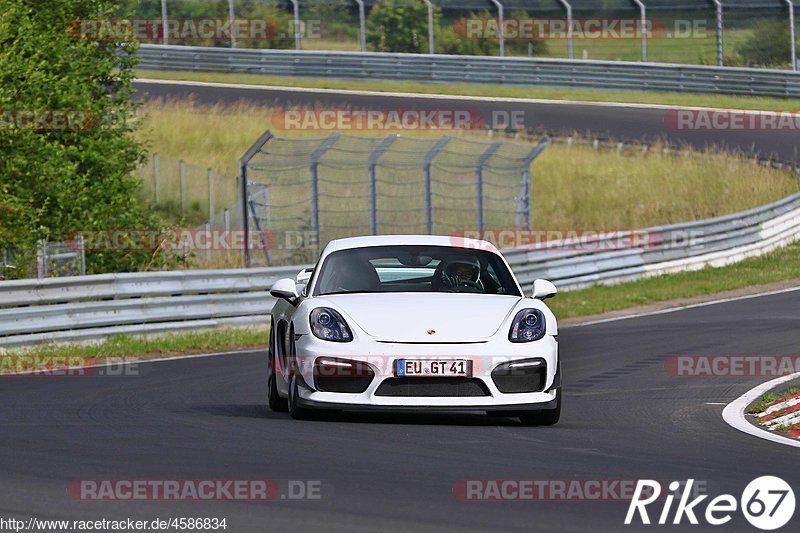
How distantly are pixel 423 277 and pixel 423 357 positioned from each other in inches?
70.2

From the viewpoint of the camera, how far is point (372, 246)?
10680 millimetres

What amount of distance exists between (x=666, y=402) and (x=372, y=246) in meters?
2.66

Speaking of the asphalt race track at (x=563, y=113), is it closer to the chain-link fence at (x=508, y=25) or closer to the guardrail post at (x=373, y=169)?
the chain-link fence at (x=508, y=25)

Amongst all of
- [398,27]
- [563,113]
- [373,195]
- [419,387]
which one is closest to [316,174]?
[373,195]

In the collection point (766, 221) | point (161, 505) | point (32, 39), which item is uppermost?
point (32, 39)

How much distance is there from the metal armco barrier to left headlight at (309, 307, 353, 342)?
7.25 meters

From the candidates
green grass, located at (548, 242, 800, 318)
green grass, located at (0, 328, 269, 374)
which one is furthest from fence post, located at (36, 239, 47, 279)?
green grass, located at (548, 242, 800, 318)

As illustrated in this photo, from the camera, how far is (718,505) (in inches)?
256

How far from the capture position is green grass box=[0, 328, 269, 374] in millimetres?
15633

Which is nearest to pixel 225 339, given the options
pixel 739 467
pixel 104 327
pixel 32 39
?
pixel 104 327

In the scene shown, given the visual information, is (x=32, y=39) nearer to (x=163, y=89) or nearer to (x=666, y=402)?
(x=666, y=402)

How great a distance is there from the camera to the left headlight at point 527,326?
31.2 feet

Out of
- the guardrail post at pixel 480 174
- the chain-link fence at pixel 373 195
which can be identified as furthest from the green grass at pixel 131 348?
the guardrail post at pixel 480 174

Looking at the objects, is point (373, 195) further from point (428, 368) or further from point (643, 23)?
point (643, 23)
